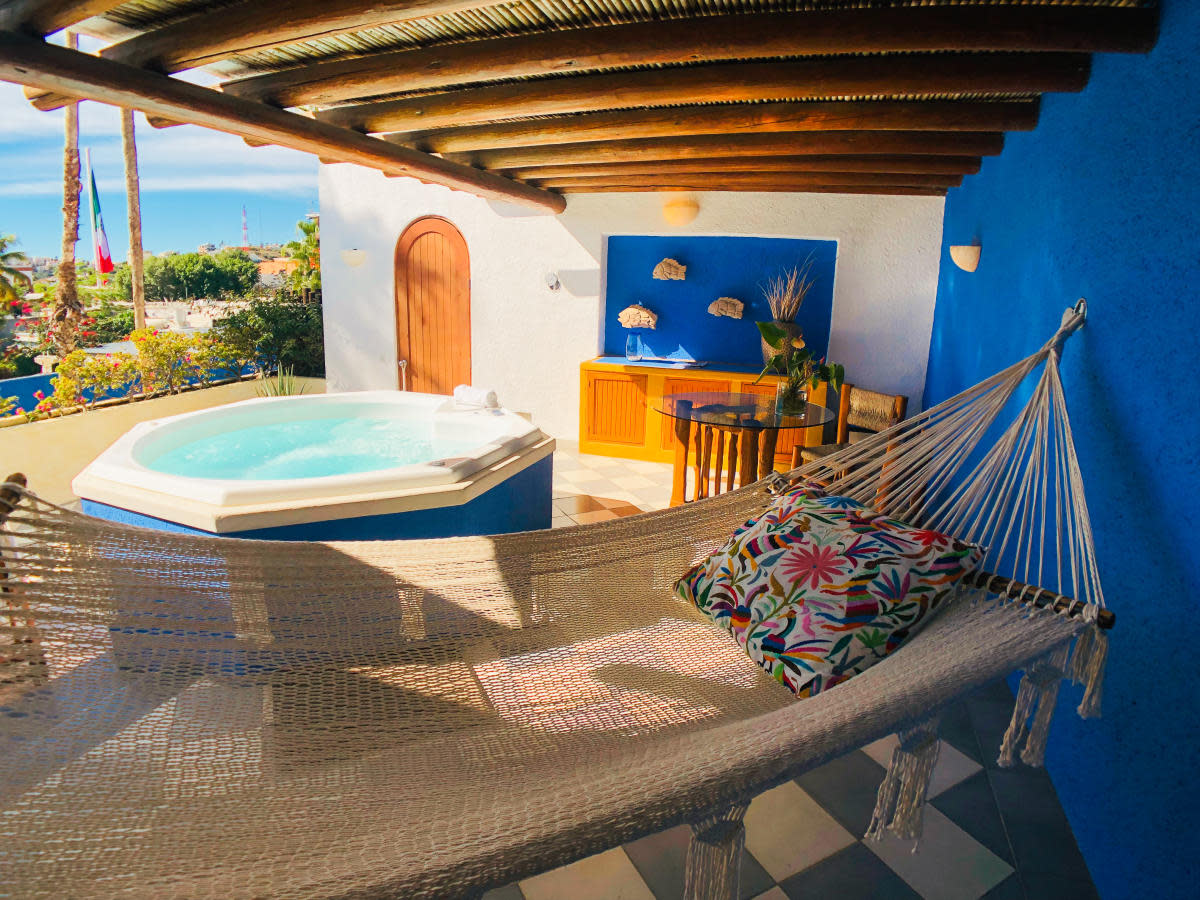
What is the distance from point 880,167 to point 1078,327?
1.71m

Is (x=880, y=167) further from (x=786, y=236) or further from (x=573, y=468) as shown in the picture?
(x=573, y=468)

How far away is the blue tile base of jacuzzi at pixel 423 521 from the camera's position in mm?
1976

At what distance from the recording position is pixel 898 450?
180 centimetres

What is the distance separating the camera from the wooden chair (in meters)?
3.07

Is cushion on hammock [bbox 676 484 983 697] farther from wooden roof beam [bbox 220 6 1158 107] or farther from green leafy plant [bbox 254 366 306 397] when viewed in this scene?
green leafy plant [bbox 254 366 306 397]

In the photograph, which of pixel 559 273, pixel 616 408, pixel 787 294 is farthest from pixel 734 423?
pixel 559 273

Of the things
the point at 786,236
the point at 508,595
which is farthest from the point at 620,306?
the point at 508,595

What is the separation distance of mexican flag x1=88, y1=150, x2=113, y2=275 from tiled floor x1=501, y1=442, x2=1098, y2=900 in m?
10.5

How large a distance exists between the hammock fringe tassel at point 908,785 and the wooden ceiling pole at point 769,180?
9.48ft

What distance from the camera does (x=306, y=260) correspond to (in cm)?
691

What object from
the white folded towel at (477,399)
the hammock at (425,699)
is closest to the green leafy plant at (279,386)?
the white folded towel at (477,399)

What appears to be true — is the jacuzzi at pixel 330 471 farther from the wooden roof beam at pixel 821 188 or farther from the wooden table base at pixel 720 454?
the wooden roof beam at pixel 821 188

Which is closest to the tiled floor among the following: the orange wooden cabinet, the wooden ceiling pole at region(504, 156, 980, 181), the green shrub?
the wooden ceiling pole at region(504, 156, 980, 181)

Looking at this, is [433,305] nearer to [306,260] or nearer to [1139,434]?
[306,260]
